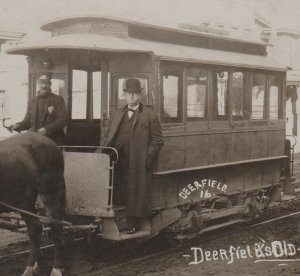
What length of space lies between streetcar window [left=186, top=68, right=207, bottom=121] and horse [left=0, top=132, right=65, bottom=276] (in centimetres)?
235

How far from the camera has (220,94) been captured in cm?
895

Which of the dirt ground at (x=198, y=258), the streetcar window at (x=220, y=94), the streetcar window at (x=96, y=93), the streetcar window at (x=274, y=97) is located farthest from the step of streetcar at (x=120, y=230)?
the streetcar window at (x=274, y=97)

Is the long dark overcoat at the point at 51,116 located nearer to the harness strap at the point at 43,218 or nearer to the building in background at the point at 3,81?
the harness strap at the point at 43,218

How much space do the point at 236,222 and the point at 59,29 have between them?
4.28 m

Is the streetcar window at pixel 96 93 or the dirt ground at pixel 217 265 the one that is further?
the streetcar window at pixel 96 93

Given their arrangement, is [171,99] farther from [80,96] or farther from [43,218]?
[43,218]

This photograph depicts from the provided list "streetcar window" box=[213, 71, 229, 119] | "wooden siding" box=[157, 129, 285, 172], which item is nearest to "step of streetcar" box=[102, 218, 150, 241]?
"wooden siding" box=[157, 129, 285, 172]

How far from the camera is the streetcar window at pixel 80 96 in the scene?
835 cm

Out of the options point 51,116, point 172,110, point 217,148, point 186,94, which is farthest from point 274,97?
point 51,116

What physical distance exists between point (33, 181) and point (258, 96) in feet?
16.1

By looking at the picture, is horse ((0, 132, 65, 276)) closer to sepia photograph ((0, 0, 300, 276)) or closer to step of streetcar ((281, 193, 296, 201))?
sepia photograph ((0, 0, 300, 276))

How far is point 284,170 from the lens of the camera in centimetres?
1109

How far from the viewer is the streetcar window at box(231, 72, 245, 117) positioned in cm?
923

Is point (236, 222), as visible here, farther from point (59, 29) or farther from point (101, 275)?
point (59, 29)
